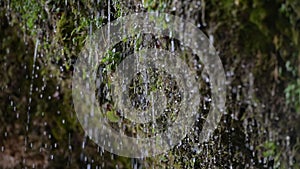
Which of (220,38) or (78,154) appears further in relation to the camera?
(78,154)

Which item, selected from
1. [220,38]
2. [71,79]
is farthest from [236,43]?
[71,79]

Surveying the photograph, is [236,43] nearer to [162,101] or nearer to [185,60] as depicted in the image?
[185,60]

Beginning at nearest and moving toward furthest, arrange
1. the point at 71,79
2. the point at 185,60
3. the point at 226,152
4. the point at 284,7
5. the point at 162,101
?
the point at 284,7 < the point at 185,60 < the point at 226,152 < the point at 162,101 < the point at 71,79

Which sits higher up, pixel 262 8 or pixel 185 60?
pixel 262 8

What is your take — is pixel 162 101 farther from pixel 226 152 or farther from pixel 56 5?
pixel 56 5

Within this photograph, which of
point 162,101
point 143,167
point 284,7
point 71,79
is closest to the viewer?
point 284,7

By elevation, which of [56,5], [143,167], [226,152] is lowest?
[143,167]

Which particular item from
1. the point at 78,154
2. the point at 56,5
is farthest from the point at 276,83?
the point at 78,154
